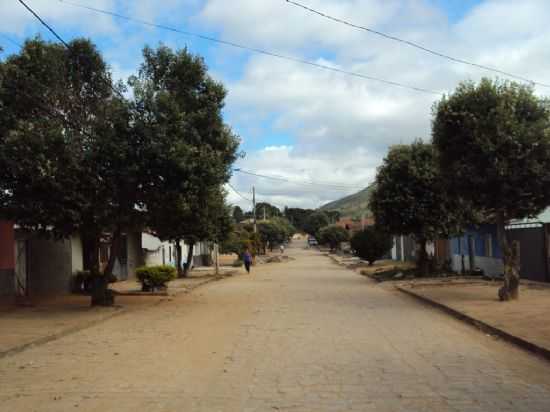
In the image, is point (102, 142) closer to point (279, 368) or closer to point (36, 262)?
point (36, 262)

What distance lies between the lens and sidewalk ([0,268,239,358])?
12.5 meters

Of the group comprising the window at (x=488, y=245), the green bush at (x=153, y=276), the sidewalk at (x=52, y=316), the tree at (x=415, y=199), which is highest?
the tree at (x=415, y=199)

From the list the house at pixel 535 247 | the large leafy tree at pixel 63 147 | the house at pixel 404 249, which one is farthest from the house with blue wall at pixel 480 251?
the large leafy tree at pixel 63 147

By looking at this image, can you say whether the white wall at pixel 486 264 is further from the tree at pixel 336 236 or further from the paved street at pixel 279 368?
the tree at pixel 336 236

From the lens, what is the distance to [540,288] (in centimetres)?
2145

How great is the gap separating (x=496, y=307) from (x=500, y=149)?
13.4 feet

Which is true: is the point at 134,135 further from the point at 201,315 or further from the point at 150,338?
the point at 150,338

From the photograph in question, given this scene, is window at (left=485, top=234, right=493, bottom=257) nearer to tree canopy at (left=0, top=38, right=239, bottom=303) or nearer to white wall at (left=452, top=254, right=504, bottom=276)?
white wall at (left=452, top=254, right=504, bottom=276)

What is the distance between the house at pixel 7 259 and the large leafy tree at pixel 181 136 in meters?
4.48

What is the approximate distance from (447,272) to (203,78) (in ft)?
60.0

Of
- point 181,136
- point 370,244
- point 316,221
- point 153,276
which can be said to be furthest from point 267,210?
point 181,136

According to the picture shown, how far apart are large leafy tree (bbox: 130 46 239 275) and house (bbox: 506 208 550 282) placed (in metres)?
12.1

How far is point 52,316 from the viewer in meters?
16.5

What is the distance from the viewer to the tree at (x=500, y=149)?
17.0 m
